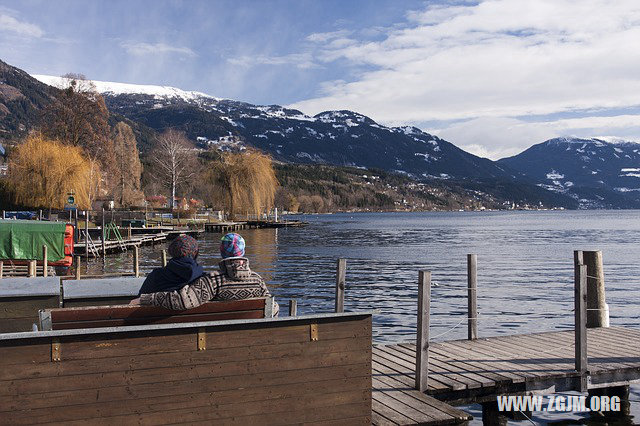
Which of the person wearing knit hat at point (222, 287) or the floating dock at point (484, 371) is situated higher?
the person wearing knit hat at point (222, 287)

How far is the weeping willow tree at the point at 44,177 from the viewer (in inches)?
2179

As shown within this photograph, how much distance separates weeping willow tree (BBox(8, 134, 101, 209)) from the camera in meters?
55.3

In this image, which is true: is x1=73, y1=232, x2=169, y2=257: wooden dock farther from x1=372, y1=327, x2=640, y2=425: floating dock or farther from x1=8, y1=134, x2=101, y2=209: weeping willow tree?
x1=372, y1=327, x2=640, y2=425: floating dock

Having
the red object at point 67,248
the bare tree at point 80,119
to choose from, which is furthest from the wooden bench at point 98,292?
the bare tree at point 80,119

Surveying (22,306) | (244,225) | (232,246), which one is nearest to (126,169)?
(244,225)

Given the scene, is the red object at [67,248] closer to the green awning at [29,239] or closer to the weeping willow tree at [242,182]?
the green awning at [29,239]

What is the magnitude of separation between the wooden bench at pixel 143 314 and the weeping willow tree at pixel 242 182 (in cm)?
8550

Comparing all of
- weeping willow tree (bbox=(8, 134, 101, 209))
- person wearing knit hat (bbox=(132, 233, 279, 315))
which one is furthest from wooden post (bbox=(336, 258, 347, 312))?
weeping willow tree (bbox=(8, 134, 101, 209))

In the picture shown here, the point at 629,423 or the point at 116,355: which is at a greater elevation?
the point at 116,355

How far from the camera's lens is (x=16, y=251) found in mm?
27203

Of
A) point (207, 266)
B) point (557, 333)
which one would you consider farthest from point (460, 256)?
point (557, 333)

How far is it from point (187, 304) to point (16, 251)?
78.2ft

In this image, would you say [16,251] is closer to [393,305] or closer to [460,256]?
[393,305]

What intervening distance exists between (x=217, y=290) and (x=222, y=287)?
0.07 m
